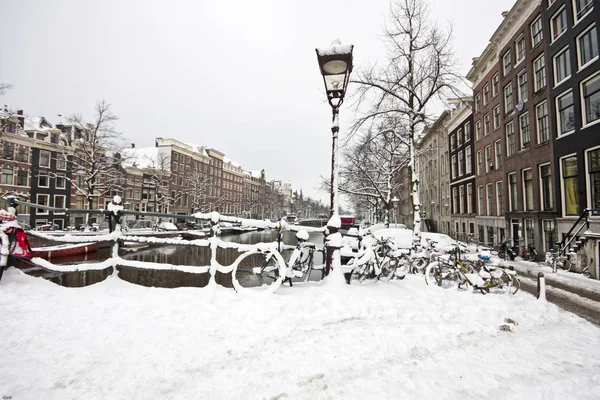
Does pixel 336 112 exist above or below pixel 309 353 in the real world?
above

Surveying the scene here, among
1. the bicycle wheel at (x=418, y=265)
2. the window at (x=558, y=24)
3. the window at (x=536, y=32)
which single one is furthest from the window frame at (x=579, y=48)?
the bicycle wheel at (x=418, y=265)

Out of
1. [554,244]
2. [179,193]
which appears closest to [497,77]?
[554,244]

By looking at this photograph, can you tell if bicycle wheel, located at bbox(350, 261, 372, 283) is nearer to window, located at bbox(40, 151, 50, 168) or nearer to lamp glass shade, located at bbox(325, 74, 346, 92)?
lamp glass shade, located at bbox(325, 74, 346, 92)

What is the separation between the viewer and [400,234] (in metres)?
17.3

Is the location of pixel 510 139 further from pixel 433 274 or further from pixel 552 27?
pixel 433 274

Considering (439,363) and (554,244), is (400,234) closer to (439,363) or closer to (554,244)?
(554,244)

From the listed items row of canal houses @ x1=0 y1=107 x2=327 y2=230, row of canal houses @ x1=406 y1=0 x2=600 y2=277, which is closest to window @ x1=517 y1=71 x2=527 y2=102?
row of canal houses @ x1=406 y1=0 x2=600 y2=277

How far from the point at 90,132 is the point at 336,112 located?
31782 millimetres

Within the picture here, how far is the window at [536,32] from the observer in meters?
15.1

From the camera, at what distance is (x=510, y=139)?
18438 millimetres

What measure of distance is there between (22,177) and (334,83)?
131 ft

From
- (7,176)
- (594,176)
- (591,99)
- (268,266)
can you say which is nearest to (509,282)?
(268,266)

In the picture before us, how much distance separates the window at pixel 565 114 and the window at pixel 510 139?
4.74 metres

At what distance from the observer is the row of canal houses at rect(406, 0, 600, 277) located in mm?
11516
